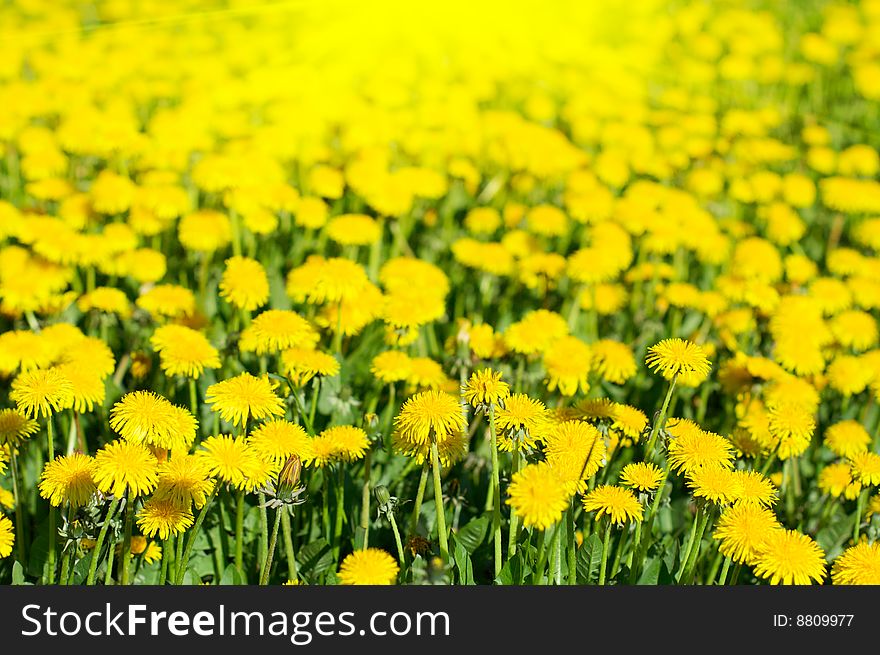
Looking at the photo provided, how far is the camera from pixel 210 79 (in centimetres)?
470

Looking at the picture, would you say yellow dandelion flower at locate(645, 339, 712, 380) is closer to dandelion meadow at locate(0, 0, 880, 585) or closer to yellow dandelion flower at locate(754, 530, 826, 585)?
dandelion meadow at locate(0, 0, 880, 585)

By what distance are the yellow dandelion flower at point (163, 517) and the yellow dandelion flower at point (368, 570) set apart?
34cm

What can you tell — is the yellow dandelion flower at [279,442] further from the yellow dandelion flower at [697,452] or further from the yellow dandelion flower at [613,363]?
the yellow dandelion flower at [613,363]

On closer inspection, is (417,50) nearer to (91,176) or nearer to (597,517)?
(91,176)

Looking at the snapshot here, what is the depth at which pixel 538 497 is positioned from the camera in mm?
1589

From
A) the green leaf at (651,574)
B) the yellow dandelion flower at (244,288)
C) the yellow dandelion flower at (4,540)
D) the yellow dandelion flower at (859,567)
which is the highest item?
the yellow dandelion flower at (244,288)

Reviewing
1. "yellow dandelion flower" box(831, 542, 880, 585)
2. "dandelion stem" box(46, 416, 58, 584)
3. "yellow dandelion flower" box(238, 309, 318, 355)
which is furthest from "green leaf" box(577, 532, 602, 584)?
"dandelion stem" box(46, 416, 58, 584)

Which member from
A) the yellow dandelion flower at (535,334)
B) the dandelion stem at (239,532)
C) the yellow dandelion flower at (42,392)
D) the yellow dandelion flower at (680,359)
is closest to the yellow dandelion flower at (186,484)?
the dandelion stem at (239,532)

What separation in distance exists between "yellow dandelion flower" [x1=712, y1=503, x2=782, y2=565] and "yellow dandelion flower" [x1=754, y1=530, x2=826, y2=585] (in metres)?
0.01

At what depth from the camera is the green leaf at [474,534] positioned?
211 centimetres

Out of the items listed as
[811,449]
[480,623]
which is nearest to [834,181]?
[811,449]

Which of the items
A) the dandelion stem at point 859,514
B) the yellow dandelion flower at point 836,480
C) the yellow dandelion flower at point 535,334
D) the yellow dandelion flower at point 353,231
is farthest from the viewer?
the yellow dandelion flower at point 353,231

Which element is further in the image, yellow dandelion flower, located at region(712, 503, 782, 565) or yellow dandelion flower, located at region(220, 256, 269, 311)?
yellow dandelion flower, located at region(220, 256, 269, 311)

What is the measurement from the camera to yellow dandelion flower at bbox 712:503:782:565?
171 centimetres
